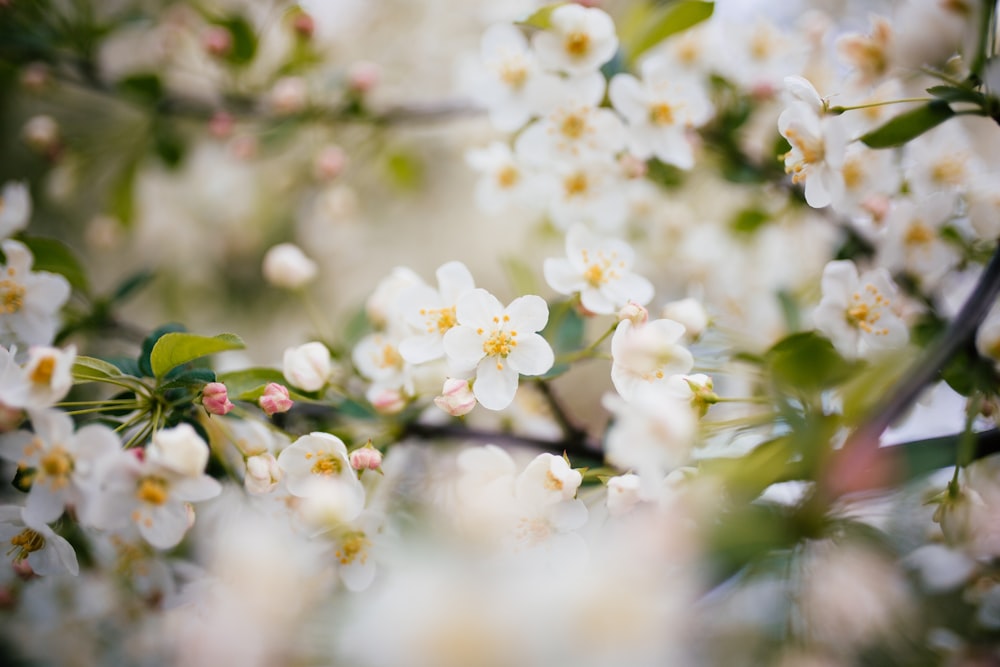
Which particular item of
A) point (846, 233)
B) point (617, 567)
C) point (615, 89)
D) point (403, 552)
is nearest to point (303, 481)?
point (403, 552)

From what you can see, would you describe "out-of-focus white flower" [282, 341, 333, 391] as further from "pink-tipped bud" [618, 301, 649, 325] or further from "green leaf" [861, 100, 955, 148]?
"green leaf" [861, 100, 955, 148]

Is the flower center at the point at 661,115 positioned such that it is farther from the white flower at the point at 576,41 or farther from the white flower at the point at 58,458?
the white flower at the point at 58,458

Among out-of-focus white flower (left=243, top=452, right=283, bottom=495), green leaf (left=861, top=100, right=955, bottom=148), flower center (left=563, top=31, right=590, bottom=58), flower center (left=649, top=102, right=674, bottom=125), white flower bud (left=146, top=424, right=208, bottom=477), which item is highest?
flower center (left=563, top=31, right=590, bottom=58)

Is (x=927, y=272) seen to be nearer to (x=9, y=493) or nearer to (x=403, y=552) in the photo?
(x=403, y=552)

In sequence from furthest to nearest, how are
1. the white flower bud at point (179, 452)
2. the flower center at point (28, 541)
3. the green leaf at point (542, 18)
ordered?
the green leaf at point (542, 18) < the flower center at point (28, 541) < the white flower bud at point (179, 452)

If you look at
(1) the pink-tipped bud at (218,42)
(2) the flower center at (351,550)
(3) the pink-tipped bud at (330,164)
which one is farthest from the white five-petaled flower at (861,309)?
(1) the pink-tipped bud at (218,42)

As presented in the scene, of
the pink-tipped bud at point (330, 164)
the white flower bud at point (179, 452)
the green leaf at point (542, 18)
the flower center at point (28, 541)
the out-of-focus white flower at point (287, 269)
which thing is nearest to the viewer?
the white flower bud at point (179, 452)

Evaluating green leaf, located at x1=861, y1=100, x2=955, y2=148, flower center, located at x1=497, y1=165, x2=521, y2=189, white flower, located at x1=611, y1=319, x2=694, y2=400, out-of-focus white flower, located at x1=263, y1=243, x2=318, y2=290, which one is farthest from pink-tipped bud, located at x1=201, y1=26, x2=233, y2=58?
green leaf, located at x1=861, y1=100, x2=955, y2=148
